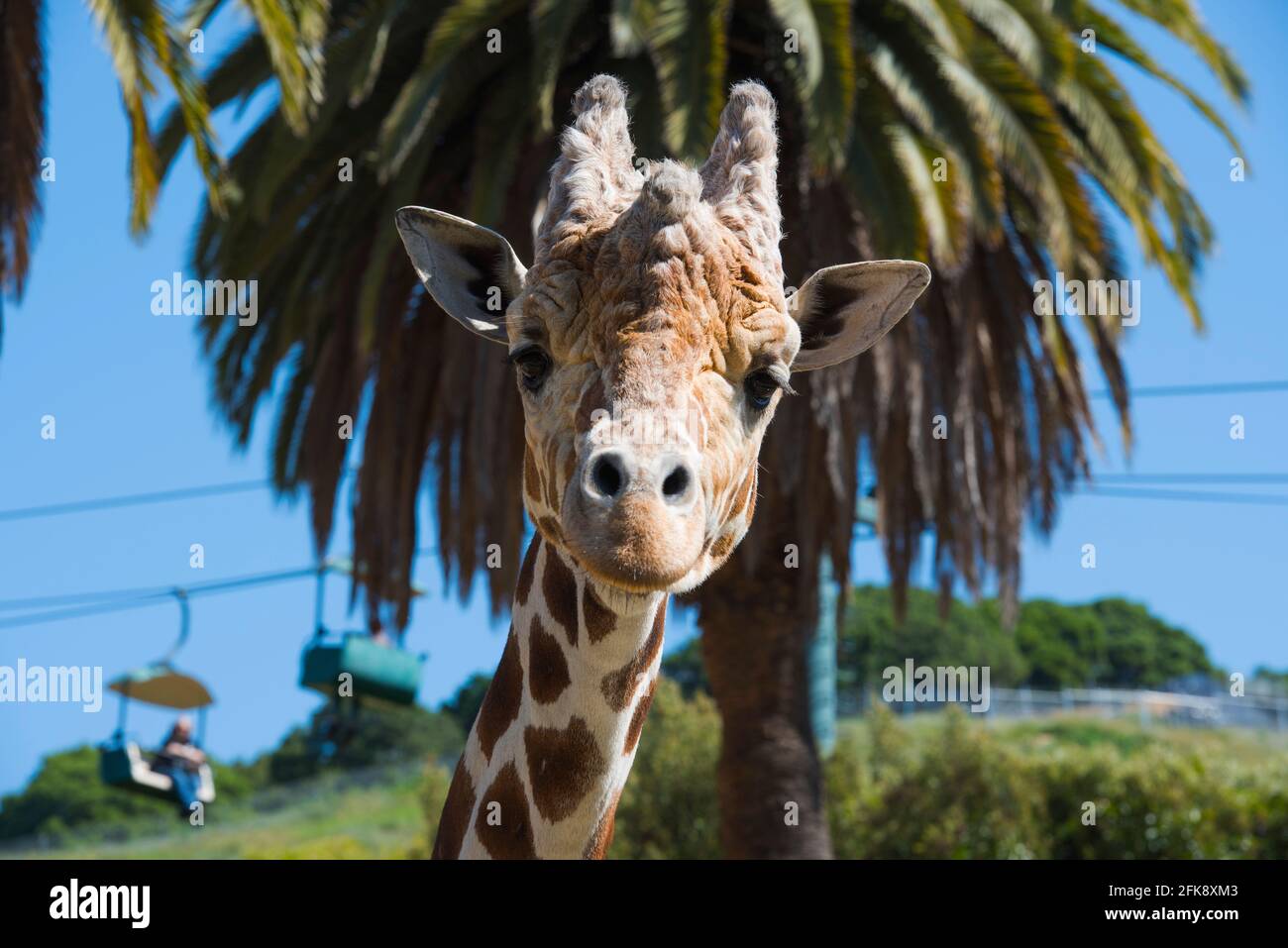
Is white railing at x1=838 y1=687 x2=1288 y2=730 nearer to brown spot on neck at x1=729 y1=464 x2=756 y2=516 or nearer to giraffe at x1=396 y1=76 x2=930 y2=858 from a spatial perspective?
giraffe at x1=396 y1=76 x2=930 y2=858

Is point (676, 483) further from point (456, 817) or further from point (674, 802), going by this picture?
point (674, 802)

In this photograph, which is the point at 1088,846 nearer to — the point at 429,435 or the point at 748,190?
the point at 429,435

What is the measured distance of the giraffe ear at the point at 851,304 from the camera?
177 inches

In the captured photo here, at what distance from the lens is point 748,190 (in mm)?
4363

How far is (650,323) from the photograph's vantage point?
3.77 metres

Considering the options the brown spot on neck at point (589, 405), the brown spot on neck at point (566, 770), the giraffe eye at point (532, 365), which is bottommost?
the brown spot on neck at point (566, 770)

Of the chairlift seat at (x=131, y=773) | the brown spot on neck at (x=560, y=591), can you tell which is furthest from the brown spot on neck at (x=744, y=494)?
the chairlift seat at (x=131, y=773)

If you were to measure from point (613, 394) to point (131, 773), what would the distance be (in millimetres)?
16882

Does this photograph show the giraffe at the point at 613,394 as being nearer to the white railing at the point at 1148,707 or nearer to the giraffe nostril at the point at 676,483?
the giraffe nostril at the point at 676,483

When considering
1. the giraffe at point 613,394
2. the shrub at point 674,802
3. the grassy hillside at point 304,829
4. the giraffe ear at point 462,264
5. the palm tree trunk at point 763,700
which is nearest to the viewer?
the giraffe at point 613,394

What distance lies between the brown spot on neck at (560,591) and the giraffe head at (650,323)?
0.78ft

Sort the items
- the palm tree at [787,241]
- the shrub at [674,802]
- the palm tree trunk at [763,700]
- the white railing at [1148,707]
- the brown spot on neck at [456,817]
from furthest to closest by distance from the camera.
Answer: the white railing at [1148,707], the shrub at [674,802], the palm tree trunk at [763,700], the palm tree at [787,241], the brown spot on neck at [456,817]
